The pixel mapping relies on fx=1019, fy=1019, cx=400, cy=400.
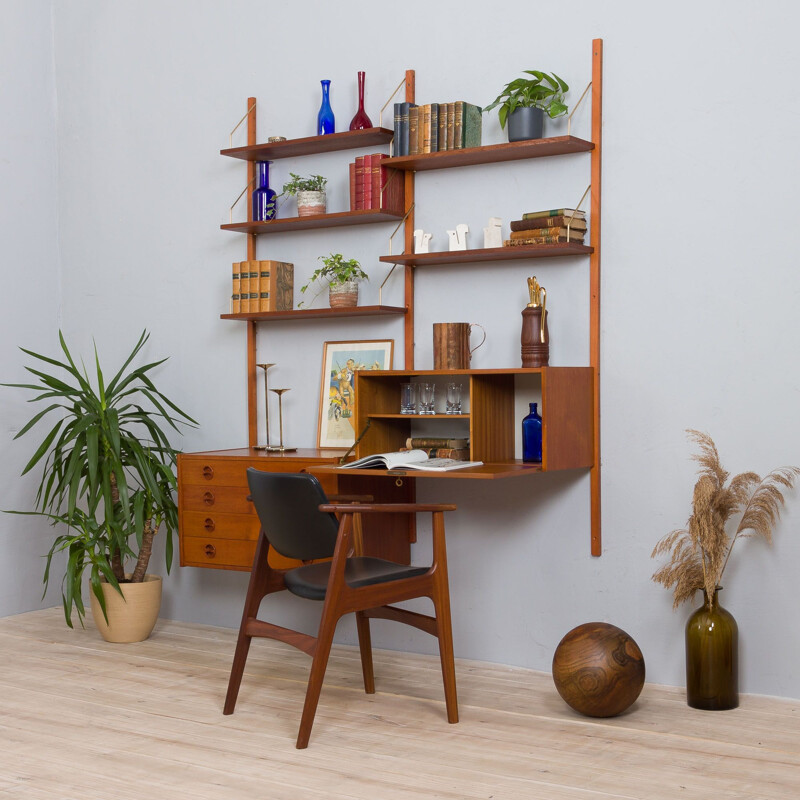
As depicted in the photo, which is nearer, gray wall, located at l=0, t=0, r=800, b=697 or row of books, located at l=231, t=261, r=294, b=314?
gray wall, located at l=0, t=0, r=800, b=697

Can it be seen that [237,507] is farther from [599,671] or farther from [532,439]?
[599,671]

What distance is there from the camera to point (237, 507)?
4152mm

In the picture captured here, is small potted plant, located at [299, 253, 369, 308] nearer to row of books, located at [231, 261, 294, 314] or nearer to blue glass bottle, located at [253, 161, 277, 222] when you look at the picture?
row of books, located at [231, 261, 294, 314]

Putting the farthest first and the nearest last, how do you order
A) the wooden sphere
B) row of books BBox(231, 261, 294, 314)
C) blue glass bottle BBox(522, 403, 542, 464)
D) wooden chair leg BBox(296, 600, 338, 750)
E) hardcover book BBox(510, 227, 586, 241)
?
row of books BBox(231, 261, 294, 314) < blue glass bottle BBox(522, 403, 542, 464) < hardcover book BBox(510, 227, 586, 241) < the wooden sphere < wooden chair leg BBox(296, 600, 338, 750)

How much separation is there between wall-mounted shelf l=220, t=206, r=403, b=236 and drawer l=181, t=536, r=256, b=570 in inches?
53.1

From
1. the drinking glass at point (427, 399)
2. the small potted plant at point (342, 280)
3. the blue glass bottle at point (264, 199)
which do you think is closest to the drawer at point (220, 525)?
the drinking glass at point (427, 399)

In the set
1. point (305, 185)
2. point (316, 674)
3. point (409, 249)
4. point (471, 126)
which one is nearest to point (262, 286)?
point (305, 185)

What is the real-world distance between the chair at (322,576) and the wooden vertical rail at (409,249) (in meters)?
1.07

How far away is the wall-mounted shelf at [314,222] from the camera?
4116mm

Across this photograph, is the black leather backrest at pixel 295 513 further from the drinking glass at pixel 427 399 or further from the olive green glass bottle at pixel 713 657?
the olive green glass bottle at pixel 713 657

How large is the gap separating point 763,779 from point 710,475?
1.05 meters

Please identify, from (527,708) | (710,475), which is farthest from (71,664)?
(710,475)

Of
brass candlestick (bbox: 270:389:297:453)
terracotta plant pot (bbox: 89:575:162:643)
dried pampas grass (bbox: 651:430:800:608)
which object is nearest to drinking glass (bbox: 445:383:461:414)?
brass candlestick (bbox: 270:389:297:453)

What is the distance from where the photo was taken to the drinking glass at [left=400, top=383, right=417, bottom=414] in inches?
153
